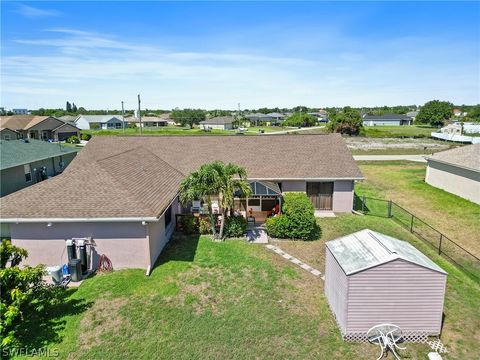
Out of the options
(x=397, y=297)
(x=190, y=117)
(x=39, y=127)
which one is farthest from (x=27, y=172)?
(x=190, y=117)

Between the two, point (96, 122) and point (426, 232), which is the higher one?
point (96, 122)

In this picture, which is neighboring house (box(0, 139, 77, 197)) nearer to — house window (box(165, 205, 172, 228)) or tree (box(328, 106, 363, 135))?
house window (box(165, 205, 172, 228))

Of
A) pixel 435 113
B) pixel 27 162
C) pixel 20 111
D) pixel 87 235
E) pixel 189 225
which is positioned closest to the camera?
pixel 87 235

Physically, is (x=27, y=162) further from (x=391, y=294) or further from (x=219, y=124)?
(x=219, y=124)

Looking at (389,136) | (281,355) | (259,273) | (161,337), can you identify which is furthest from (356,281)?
(389,136)

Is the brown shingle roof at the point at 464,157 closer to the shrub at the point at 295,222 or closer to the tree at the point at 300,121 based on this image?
the shrub at the point at 295,222

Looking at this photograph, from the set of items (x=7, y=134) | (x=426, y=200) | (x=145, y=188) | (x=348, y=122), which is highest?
(x=348, y=122)

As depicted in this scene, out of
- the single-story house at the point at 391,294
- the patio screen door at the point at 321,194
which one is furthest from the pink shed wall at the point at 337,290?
the patio screen door at the point at 321,194

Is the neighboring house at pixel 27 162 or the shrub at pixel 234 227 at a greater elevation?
the neighboring house at pixel 27 162
